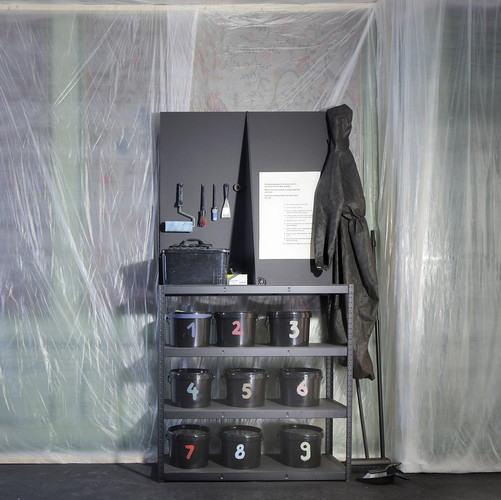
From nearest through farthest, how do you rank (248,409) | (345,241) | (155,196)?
(248,409) < (345,241) < (155,196)

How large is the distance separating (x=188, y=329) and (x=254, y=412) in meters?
0.57

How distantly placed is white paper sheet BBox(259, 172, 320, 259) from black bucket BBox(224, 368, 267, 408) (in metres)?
0.70

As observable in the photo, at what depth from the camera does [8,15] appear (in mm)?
3811

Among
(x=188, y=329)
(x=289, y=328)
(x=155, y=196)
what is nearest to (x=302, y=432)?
(x=289, y=328)

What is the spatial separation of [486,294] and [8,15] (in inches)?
133

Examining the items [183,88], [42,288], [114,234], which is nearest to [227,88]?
[183,88]

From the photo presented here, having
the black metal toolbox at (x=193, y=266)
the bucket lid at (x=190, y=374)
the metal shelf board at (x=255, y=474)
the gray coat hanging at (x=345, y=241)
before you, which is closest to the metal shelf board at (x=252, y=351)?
the bucket lid at (x=190, y=374)

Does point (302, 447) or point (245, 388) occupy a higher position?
point (245, 388)

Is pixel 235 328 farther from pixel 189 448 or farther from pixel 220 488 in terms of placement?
pixel 220 488

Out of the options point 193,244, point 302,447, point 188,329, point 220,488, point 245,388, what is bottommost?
point 220,488

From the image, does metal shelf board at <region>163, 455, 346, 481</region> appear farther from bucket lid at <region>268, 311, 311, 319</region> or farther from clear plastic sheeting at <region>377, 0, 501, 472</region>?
bucket lid at <region>268, 311, 311, 319</region>

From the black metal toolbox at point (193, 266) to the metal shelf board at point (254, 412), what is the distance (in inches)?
26.9

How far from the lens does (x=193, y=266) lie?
3.34 meters

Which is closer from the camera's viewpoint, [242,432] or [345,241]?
[242,432]
